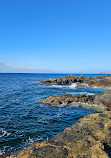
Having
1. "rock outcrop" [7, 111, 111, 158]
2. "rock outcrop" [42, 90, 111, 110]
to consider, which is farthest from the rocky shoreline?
"rock outcrop" [42, 90, 111, 110]

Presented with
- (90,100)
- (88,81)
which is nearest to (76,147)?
(90,100)

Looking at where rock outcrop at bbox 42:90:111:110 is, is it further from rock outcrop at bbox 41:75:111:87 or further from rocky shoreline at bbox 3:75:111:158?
rock outcrop at bbox 41:75:111:87

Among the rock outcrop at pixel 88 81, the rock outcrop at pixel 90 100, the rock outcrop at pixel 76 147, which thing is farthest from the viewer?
the rock outcrop at pixel 88 81

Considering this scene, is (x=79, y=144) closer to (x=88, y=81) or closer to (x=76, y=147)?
(x=76, y=147)

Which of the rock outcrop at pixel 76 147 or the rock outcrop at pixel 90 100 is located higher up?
the rock outcrop at pixel 76 147

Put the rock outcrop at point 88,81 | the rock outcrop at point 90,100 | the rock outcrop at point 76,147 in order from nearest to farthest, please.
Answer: the rock outcrop at point 76,147 < the rock outcrop at point 90,100 < the rock outcrop at point 88,81

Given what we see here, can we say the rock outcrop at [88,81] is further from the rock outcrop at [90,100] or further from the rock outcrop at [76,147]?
the rock outcrop at [76,147]

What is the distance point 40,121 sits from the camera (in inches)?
571

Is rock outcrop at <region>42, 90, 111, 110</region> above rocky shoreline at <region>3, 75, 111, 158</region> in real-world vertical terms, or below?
below

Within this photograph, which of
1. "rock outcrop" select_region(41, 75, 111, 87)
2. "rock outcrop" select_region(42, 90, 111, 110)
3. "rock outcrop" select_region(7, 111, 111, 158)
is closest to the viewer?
"rock outcrop" select_region(7, 111, 111, 158)

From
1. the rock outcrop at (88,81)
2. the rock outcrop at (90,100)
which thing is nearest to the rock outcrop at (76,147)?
the rock outcrop at (90,100)

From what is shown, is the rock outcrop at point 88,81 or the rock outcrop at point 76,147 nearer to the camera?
the rock outcrop at point 76,147

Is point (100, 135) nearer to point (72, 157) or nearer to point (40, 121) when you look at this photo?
point (72, 157)

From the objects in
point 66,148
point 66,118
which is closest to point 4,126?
point 66,118
